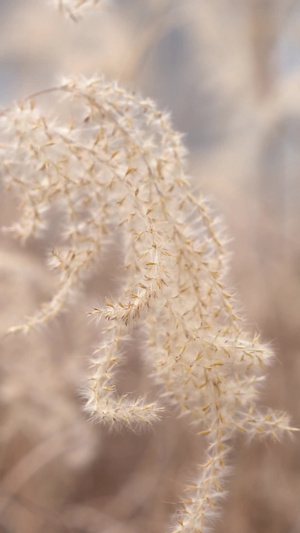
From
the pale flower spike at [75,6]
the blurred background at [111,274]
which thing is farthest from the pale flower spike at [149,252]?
the blurred background at [111,274]

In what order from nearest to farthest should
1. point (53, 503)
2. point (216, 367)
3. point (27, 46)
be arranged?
point (216, 367)
point (53, 503)
point (27, 46)

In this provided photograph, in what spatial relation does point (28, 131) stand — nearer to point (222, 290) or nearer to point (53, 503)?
point (222, 290)

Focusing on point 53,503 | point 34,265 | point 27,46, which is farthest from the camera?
point 27,46

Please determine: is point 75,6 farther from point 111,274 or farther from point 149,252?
point 111,274

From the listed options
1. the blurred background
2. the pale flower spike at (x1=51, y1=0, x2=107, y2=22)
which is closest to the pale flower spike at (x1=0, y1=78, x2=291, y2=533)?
the pale flower spike at (x1=51, y1=0, x2=107, y2=22)

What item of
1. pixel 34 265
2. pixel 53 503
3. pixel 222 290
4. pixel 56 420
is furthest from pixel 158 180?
pixel 53 503

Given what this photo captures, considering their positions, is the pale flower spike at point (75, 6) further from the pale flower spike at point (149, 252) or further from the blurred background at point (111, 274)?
the blurred background at point (111, 274)

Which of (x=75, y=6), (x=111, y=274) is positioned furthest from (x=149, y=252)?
(x=111, y=274)
